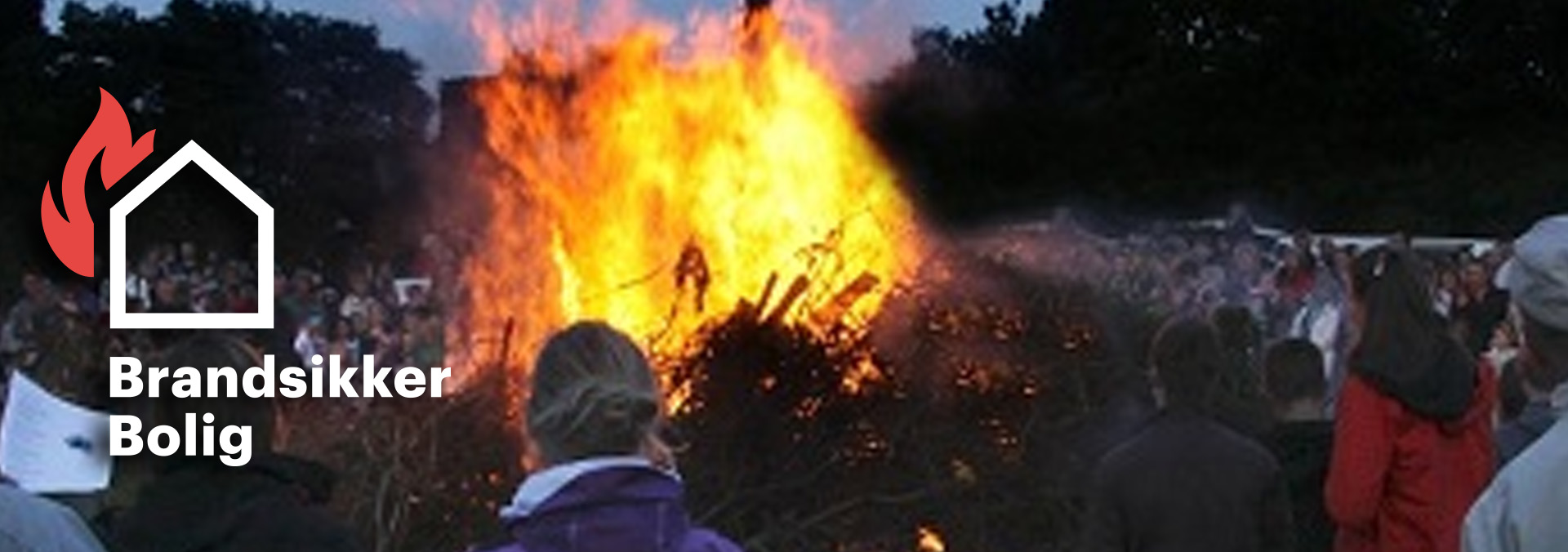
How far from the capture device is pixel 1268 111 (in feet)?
132

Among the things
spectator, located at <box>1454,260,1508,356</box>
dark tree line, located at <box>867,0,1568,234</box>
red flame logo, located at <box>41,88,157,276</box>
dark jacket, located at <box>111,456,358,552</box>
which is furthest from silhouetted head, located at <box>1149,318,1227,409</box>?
dark tree line, located at <box>867,0,1568,234</box>

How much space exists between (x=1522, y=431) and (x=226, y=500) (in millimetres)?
2853

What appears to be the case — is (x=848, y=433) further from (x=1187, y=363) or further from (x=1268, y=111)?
(x=1268, y=111)

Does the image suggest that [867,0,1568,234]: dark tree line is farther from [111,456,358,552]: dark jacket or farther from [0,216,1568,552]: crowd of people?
[111,456,358,552]: dark jacket

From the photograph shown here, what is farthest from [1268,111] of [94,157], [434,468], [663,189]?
[434,468]

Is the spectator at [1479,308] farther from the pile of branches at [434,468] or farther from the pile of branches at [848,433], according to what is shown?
the pile of branches at [434,468]

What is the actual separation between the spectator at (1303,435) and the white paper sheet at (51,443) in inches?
121

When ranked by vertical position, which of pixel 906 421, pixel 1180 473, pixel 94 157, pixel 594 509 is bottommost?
pixel 906 421

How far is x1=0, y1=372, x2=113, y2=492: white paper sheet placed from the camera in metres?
5.49

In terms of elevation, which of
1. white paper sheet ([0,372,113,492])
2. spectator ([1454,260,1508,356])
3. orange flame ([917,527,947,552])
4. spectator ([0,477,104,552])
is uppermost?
spectator ([0,477,104,552])

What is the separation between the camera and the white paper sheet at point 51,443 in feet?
18.0

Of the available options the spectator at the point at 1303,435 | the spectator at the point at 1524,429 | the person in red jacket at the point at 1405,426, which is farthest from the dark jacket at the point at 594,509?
the spectator at the point at 1303,435

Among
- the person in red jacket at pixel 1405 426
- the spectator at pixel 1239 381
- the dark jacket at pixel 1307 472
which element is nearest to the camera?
the spectator at pixel 1239 381

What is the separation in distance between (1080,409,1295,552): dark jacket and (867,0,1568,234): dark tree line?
27.5 m
